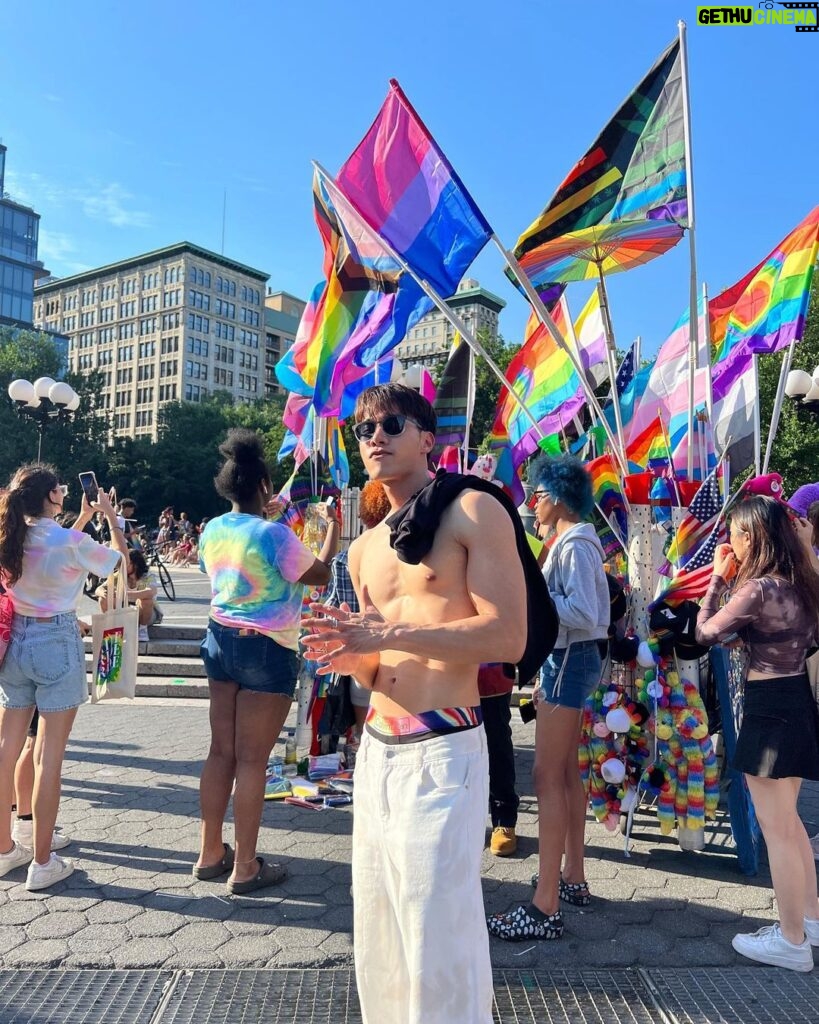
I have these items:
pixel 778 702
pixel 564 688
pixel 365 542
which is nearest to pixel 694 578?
pixel 778 702

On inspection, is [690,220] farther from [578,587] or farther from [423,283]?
[578,587]

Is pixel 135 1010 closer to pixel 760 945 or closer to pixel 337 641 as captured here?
pixel 337 641

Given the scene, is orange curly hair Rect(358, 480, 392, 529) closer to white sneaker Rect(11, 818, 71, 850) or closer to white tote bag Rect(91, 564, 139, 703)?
white tote bag Rect(91, 564, 139, 703)

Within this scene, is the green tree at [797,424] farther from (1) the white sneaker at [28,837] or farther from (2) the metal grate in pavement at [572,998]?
(1) the white sneaker at [28,837]

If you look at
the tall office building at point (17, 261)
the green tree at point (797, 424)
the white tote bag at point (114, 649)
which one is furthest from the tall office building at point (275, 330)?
the white tote bag at point (114, 649)

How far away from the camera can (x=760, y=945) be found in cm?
309

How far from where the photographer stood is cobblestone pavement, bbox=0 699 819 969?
3.10m

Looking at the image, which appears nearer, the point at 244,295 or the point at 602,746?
the point at 602,746

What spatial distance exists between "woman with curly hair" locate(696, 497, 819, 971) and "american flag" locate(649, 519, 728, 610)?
2.08 ft

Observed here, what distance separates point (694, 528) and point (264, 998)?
3073 millimetres

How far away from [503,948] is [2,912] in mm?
2165

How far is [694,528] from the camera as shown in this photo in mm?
4328

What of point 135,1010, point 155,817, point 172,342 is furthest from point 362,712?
point 172,342

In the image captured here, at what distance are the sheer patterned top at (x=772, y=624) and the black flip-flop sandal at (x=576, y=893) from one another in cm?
129
